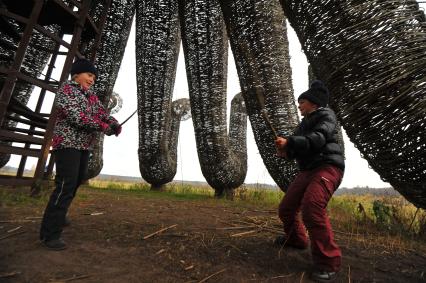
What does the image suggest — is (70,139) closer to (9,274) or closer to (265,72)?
(9,274)

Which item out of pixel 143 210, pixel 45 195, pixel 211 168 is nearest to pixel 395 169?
pixel 143 210

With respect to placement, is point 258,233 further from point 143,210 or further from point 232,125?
point 232,125

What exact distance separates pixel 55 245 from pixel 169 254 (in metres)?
0.84

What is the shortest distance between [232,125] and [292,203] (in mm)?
7288

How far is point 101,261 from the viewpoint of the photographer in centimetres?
219

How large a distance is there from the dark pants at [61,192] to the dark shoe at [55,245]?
0.10ft

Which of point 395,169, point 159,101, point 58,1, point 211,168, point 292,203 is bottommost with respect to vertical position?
point 292,203

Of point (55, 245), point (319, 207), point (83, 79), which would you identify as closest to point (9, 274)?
point (55, 245)

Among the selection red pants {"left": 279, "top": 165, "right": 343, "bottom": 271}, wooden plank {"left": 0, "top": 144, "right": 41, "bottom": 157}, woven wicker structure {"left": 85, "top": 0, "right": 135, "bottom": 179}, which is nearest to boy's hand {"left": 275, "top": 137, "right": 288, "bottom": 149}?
red pants {"left": 279, "top": 165, "right": 343, "bottom": 271}

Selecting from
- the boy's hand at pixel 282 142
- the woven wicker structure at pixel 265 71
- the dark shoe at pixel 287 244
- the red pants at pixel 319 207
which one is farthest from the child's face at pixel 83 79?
the woven wicker structure at pixel 265 71

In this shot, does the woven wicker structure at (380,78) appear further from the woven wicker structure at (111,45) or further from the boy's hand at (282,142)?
the woven wicker structure at (111,45)

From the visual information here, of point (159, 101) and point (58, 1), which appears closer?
point (58, 1)

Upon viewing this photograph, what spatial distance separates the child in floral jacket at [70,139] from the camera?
247 centimetres

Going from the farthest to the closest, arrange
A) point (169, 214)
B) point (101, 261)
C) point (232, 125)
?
point (232, 125), point (169, 214), point (101, 261)
